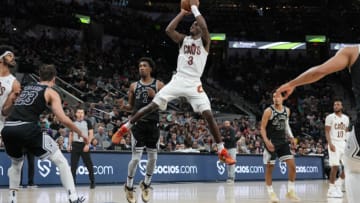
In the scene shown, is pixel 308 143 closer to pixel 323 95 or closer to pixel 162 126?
pixel 162 126

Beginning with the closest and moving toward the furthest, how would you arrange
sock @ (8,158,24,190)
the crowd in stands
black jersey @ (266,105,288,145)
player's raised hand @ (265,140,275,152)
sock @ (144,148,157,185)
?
1. sock @ (8,158,24,190)
2. sock @ (144,148,157,185)
3. player's raised hand @ (265,140,275,152)
4. black jersey @ (266,105,288,145)
5. the crowd in stands

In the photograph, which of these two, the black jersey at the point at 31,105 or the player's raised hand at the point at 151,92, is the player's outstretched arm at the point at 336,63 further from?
the player's raised hand at the point at 151,92

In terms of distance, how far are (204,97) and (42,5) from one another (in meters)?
25.2

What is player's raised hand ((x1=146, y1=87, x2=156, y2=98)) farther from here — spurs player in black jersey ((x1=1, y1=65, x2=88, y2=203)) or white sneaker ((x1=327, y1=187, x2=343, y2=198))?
white sneaker ((x1=327, y1=187, x2=343, y2=198))

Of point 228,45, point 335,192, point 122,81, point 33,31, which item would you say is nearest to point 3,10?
point 33,31

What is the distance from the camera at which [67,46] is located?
32156 mm

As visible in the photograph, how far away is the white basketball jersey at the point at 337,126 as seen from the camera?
1362 cm

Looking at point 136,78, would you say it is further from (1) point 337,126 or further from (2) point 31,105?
(2) point 31,105

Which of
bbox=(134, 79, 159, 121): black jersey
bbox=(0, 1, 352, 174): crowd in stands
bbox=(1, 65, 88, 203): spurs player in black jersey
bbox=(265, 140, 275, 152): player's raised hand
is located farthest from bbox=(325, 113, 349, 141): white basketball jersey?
bbox=(1, 65, 88, 203): spurs player in black jersey

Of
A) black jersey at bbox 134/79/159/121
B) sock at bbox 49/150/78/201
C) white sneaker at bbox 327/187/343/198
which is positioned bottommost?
white sneaker at bbox 327/187/343/198

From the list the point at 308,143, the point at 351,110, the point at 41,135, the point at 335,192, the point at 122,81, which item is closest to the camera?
the point at 41,135

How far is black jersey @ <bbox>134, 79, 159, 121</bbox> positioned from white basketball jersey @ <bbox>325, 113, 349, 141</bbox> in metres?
5.54

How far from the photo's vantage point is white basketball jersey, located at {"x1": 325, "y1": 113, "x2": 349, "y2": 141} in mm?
13617

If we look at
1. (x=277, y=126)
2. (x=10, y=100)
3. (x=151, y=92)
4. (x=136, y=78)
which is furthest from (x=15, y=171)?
(x=136, y=78)
